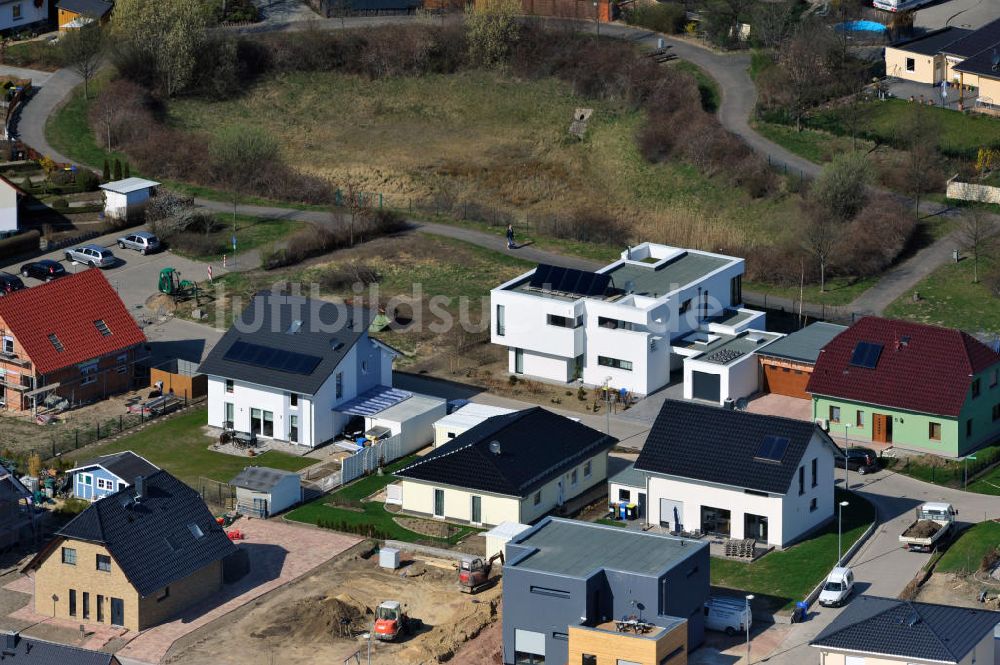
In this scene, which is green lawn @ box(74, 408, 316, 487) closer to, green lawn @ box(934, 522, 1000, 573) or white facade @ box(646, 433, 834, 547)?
white facade @ box(646, 433, 834, 547)

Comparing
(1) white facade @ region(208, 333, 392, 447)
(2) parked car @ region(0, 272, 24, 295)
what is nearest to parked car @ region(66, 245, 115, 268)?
(2) parked car @ region(0, 272, 24, 295)

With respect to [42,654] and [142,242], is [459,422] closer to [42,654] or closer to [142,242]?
[42,654]

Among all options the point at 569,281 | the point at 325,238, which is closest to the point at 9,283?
the point at 325,238

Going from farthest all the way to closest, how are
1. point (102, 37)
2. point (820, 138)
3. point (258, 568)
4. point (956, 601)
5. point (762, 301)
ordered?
point (102, 37), point (820, 138), point (762, 301), point (258, 568), point (956, 601)

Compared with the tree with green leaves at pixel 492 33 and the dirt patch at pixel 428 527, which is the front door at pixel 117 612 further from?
the tree with green leaves at pixel 492 33

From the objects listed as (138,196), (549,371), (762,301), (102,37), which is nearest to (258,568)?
(549,371)

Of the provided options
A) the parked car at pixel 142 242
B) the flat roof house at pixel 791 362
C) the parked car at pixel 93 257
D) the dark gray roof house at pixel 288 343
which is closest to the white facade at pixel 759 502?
the flat roof house at pixel 791 362

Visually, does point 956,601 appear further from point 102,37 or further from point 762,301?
point 102,37
